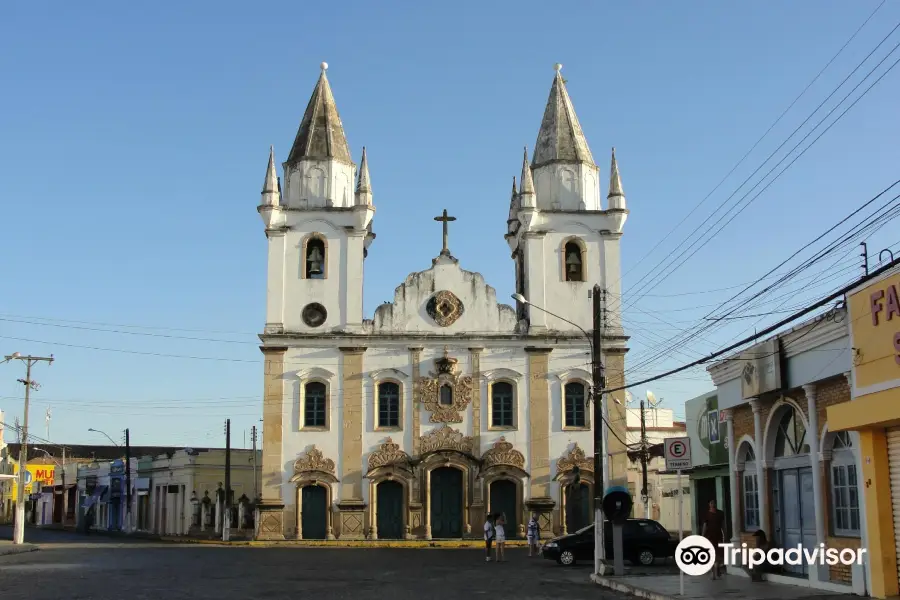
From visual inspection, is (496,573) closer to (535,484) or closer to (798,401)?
(798,401)

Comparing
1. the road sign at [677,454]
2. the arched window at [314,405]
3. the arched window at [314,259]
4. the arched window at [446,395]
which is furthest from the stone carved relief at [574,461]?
the road sign at [677,454]

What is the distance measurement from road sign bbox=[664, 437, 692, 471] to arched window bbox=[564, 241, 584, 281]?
77.4ft

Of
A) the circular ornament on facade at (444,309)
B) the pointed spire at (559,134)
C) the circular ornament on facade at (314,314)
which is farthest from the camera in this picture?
the pointed spire at (559,134)

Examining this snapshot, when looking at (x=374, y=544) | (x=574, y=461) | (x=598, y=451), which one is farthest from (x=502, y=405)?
A: (x=598, y=451)

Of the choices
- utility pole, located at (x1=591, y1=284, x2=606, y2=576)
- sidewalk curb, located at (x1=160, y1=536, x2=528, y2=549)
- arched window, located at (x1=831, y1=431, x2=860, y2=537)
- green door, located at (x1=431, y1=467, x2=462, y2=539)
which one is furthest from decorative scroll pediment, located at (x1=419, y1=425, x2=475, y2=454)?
arched window, located at (x1=831, y1=431, x2=860, y2=537)

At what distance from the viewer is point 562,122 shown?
1873 inches

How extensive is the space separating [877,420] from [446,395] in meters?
27.6

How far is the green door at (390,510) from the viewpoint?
43.2 meters

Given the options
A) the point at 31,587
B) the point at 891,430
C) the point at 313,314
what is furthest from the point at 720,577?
the point at 313,314

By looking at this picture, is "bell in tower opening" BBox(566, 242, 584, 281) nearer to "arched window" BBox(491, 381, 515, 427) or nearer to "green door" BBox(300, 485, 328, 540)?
"arched window" BBox(491, 381, 515, 427)

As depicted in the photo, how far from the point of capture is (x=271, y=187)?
45531mm

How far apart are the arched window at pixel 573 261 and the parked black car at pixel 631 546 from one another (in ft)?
55.3

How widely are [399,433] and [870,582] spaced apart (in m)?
26.8

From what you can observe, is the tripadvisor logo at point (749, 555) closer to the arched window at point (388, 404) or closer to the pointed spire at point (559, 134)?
the arched window at point (388, 404)
